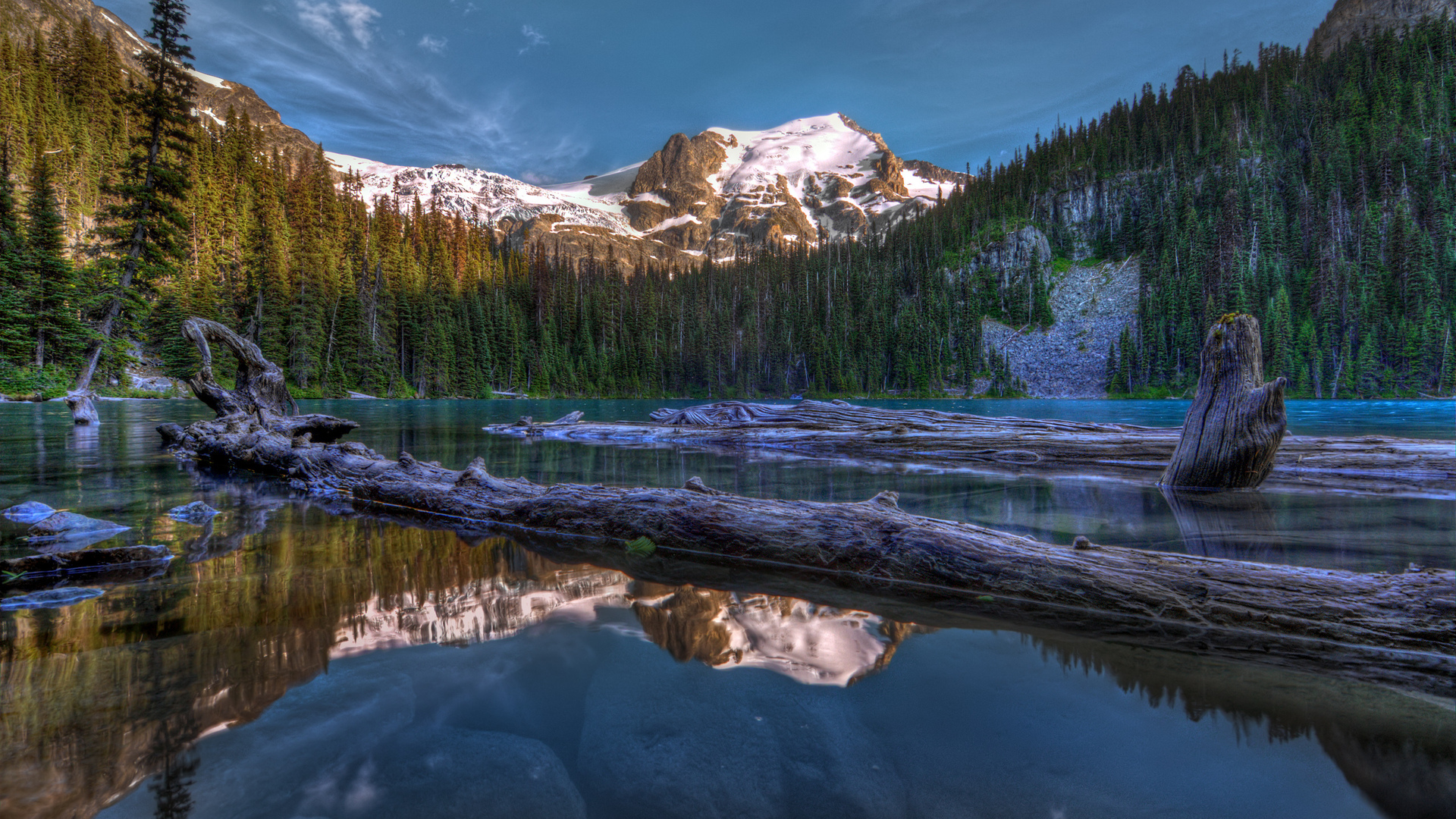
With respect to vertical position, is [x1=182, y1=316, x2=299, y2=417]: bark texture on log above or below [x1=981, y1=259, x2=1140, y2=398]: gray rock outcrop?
below

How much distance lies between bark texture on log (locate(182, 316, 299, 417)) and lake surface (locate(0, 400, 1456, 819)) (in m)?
10.9

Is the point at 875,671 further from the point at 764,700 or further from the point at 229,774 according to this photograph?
the point at 229,774

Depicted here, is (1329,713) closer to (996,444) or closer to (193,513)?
(996,444)

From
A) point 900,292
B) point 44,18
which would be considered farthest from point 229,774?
point 44,18

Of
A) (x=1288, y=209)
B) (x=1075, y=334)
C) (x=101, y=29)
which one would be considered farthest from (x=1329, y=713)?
(x=101, y=29)

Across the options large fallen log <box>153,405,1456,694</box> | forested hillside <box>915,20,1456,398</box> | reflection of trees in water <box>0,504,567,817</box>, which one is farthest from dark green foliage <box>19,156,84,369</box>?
forested hillside <box>915,20,1456,398</box>

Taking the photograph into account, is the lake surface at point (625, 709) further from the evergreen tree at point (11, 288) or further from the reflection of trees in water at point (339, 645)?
the evergreen tree at point (11, 288)

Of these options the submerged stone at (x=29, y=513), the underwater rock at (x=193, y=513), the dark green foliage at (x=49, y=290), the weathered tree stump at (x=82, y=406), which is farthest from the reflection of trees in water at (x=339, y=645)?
the weathered tree stump at (x=82, y=406)

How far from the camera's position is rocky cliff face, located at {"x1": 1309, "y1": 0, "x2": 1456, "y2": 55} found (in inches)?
3718

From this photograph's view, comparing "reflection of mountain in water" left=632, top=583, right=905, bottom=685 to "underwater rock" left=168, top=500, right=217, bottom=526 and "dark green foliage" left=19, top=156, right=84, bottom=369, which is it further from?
"dark green foliage" left=19, top=156, right=84, bottom=369

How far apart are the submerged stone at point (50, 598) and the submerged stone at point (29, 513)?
133 inches

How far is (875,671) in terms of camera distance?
10.8 feet

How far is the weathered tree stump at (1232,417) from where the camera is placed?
7.77 metres

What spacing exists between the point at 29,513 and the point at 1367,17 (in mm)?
180001
